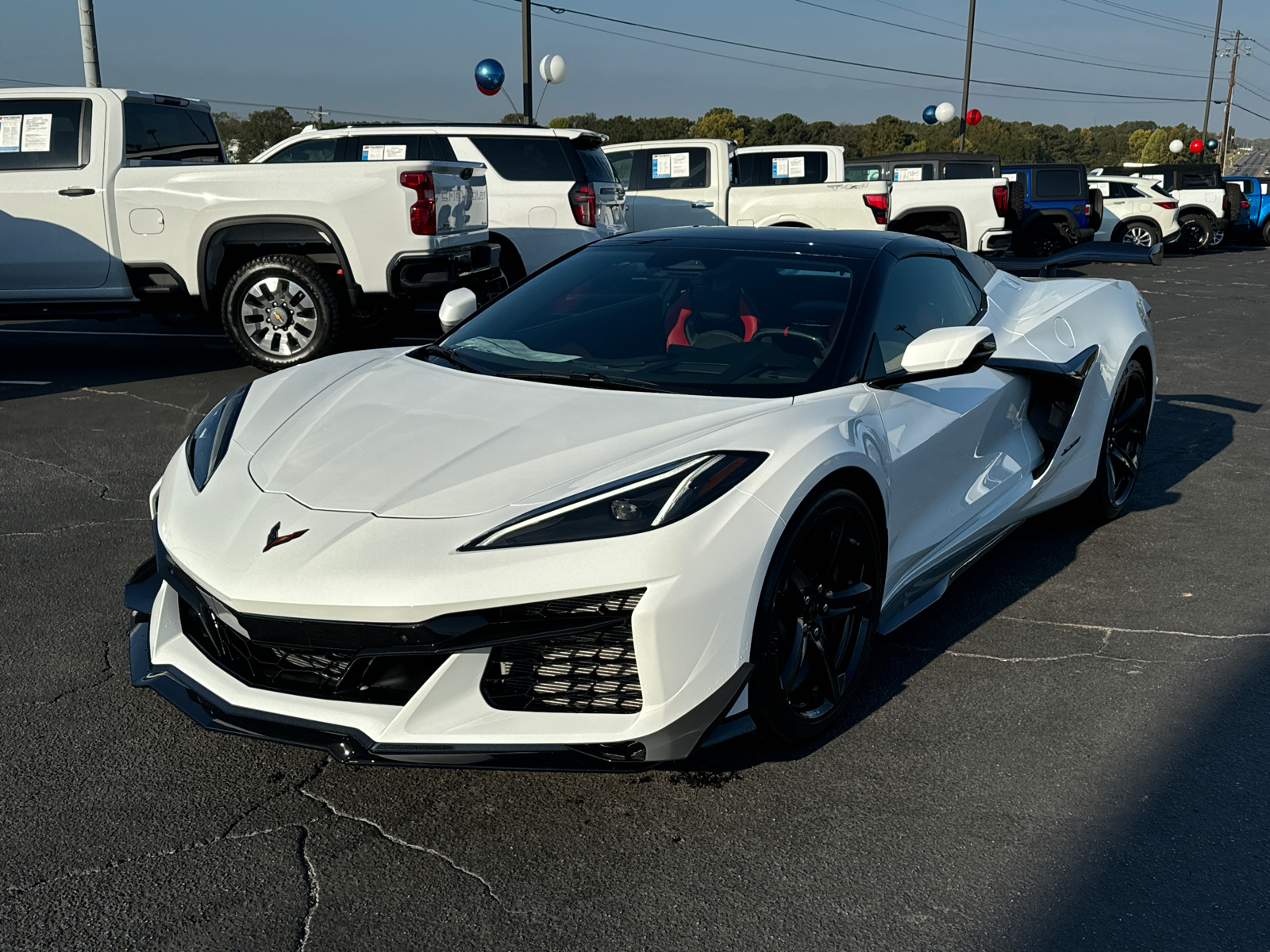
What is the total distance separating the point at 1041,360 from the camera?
439cm

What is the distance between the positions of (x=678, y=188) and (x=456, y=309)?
11389 mm

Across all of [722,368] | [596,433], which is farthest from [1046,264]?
[596,433]

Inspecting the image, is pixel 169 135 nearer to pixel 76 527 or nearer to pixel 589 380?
pixel 76 527

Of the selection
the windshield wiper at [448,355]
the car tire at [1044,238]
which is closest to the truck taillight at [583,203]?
the windshield wiper at [448,355]

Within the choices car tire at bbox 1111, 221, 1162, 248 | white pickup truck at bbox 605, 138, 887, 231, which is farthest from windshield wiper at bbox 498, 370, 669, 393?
car tire at bbox 1111, 221, 1162, 248

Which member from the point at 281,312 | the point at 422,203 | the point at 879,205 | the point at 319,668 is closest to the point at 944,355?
the point at 319,668

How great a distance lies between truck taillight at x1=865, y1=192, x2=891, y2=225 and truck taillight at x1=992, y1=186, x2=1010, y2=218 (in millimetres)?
2030

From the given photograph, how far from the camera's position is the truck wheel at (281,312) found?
8.46 m

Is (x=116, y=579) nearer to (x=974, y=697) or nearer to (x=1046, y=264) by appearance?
(x=974, y=697)

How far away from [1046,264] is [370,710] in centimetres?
448

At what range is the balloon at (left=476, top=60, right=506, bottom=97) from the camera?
19391mm

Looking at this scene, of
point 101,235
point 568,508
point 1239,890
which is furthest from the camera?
point 101,235

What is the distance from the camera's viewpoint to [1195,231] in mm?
25859

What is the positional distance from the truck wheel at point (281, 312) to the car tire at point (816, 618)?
20.0ft
